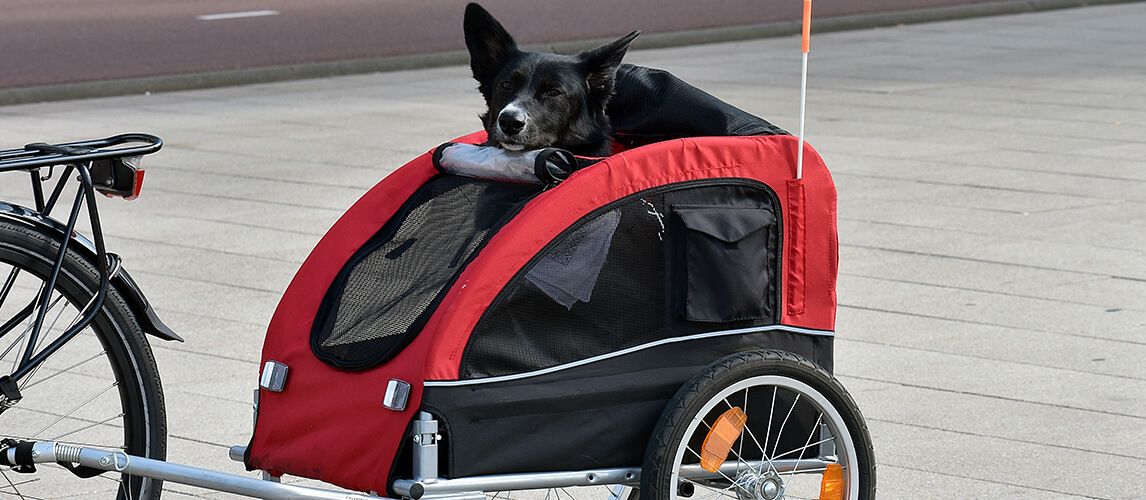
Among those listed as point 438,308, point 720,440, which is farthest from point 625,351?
point 438,308

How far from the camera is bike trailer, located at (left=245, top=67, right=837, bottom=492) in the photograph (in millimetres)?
2957

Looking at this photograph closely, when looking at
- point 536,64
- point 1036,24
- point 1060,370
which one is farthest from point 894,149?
point 1036,24

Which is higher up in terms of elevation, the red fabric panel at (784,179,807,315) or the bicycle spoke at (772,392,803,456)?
the red fabric panel at (784,179,807,315)

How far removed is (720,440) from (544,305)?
0.42 meters

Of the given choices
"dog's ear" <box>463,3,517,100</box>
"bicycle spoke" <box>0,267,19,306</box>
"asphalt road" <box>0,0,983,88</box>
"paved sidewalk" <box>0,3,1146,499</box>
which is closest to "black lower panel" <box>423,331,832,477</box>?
"dog's ear" <box>463,3,517,100</box>

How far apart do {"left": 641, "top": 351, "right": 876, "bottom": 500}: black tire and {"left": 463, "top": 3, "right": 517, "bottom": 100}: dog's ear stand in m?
0.74

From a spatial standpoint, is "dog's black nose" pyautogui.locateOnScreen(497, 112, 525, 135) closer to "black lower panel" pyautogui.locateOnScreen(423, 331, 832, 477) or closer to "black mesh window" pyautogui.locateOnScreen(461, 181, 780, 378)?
"black mesh window" pyautogui.locateOnScreen(461, 181, 780, 378)

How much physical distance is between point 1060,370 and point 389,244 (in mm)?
2515

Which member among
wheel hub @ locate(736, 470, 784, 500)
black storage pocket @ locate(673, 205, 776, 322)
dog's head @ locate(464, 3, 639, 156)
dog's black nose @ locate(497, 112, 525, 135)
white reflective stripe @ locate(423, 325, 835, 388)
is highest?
dog's head @ locate(464, 3, 639, 156)

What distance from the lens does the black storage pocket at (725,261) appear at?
3.14 meters

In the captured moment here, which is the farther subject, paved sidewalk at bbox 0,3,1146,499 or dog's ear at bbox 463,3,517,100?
paved sidewalk at bbox 0,3,1146,499

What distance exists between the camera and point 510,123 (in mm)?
3201

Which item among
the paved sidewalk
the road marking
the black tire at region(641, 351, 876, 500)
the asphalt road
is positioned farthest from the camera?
the road marking

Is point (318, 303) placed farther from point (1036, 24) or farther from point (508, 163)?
point (1036, 24)
